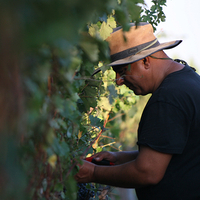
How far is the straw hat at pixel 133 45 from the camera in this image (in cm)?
203

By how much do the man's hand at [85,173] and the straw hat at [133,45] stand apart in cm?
81

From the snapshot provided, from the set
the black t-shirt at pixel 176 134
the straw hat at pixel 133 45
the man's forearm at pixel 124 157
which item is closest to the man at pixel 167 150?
the black t-shirt at pixel 176 134

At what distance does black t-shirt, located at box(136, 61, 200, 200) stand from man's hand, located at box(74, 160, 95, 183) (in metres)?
0.41

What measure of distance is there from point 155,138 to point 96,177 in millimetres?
523

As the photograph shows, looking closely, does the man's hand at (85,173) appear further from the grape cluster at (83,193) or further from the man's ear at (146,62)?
the man's ear at (146,62)

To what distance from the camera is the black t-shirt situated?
161 cm

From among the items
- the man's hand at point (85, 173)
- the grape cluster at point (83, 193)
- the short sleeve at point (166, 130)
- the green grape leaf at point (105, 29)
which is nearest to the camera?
the short sleeve at point (166, 130)

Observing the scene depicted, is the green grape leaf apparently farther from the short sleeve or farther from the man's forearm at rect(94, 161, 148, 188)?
the man's forearm at rect(94, 161, 148, 188)

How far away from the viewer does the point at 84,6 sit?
0.59 meters

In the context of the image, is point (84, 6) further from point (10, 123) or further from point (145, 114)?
point (145, 114)

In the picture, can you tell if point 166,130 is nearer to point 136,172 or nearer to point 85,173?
point 136,172

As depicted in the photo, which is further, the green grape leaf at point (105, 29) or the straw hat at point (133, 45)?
the straw hat at point (133, 45)

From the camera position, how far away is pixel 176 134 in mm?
1600

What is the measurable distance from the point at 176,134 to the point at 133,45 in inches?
34.1
